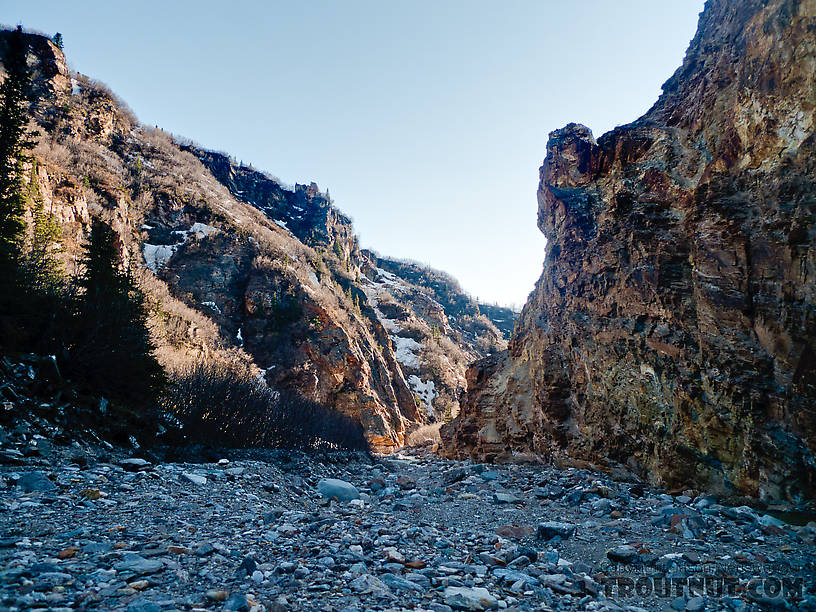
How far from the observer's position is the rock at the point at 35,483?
610 cm

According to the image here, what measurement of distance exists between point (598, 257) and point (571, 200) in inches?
135

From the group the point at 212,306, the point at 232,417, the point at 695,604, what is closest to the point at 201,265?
the point at 212,306

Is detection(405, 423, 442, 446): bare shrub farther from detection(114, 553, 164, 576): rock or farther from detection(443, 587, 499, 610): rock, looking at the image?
detection(114, 553, 164, 576): rock

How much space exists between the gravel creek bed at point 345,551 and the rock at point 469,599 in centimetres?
2

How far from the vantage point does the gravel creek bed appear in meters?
3.68

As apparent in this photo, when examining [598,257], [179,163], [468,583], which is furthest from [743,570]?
[179,163]

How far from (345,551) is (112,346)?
12693mm

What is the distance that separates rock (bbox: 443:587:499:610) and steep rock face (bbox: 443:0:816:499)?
25.3 ft

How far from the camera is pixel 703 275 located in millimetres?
10023

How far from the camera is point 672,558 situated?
5555mm

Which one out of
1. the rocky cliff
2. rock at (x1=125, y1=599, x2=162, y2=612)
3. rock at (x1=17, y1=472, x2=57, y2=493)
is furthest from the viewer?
the rocky cliff

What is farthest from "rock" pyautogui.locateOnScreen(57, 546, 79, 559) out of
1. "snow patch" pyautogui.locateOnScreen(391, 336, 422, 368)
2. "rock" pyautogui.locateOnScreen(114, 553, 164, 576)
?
"snow patch" pyautogui.locateOnScreen(391, 336, 422, 368)

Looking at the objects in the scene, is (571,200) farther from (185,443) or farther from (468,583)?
(185,443)

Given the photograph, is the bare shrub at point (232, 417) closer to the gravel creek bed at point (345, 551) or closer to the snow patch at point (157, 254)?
the gravel creek bed at point (345, 551)
